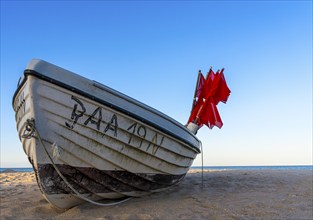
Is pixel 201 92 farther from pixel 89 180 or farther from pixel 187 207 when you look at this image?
pixel 89 180

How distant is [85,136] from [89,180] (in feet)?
2.43

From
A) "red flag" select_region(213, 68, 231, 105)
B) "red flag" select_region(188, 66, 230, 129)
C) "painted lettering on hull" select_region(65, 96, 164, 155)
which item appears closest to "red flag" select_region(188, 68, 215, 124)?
"red flag" select_region(188, 66, 230, 129)

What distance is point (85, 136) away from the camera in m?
3.93

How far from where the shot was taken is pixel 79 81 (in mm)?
3861

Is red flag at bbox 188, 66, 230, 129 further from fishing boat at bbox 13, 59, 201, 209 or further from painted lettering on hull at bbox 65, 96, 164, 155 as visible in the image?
painted lettering on hull at bbox 65, 96, 164, 155

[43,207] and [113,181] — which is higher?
[113,181]

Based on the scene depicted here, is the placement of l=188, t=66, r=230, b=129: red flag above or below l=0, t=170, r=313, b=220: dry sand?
above

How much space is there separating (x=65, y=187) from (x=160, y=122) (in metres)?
1.76

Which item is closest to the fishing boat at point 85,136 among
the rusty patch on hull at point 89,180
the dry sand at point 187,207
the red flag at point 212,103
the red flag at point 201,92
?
the rusty patch on hull at point 89,180

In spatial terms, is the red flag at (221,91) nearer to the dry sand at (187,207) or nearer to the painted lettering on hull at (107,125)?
the dry sand at (187,207)

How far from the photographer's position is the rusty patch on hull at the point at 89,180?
159 inches

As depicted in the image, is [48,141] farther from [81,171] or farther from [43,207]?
[43,207]

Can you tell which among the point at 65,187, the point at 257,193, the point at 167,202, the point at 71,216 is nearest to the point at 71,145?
the point at 65,187

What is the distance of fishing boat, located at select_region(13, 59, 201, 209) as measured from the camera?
3.74 meters
